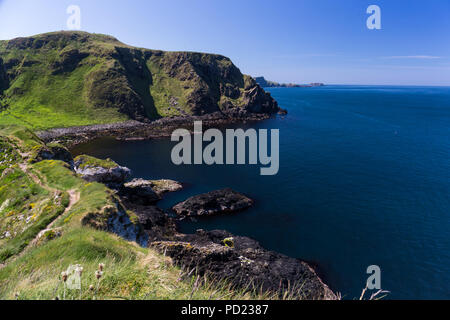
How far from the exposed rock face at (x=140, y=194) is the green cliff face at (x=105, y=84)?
7501 cm

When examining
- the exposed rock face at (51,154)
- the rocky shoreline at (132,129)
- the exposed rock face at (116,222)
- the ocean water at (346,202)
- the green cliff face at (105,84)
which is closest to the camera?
the exposed rock face at (116,222)

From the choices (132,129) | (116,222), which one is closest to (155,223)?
(116,222)

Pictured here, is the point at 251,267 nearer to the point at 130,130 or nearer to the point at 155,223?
the point at 155,223

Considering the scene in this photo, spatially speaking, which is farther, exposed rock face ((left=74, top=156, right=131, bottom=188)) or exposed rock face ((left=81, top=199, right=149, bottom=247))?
exposed rock face ((left=74, top=156, right=131, bottom=188))

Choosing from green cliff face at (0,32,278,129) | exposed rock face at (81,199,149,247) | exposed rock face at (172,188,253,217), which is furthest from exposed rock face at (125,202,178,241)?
green cliff face at (0,32,278,129)

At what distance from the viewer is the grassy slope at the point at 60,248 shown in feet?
16.2

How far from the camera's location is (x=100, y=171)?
132 ft

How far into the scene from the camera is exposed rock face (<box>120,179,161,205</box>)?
44.4 m

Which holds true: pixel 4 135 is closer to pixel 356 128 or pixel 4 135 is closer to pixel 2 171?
pixel 2 171

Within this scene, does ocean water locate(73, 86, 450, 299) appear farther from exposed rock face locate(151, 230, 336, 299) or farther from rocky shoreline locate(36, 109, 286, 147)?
rocky shoreline locate(36, 109, 286, 147)

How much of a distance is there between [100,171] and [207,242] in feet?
81.3

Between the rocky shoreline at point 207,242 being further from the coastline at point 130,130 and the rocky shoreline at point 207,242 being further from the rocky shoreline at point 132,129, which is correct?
the rocky shoreline at point 132,129

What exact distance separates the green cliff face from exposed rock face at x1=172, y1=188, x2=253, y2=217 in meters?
87.2

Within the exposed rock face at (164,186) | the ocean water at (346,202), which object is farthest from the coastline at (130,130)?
the exposed rock face at (164,186)
